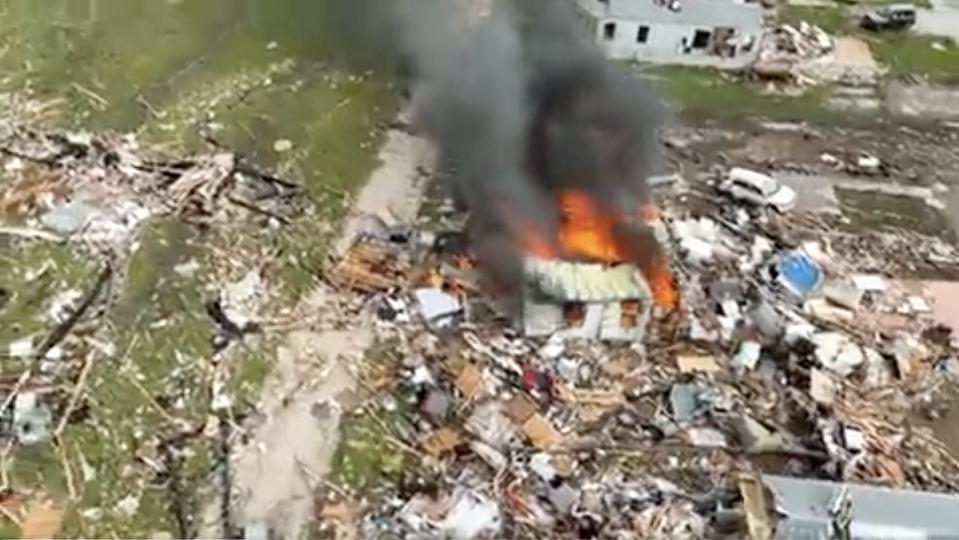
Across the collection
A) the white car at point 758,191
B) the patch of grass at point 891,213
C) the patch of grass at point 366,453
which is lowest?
the patch of grass at point 366,453

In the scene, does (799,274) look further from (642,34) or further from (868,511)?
(642,34)

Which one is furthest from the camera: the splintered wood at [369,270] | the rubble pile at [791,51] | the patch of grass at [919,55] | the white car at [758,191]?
the patch of grass at [919,55]

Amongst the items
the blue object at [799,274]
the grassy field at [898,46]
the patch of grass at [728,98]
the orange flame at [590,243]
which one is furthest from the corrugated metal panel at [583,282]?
the grassy field at [898,46]

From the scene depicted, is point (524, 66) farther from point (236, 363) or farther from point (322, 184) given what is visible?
point (236, 363)

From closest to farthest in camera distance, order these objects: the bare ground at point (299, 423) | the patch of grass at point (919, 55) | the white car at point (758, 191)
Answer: the bare ground at point (299, 423)
the white car at point (758, 191)
the patch of grass at point (919, 55)

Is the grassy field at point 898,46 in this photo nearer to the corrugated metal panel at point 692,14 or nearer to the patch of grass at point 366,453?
the corrugated metal panel at point 692,14

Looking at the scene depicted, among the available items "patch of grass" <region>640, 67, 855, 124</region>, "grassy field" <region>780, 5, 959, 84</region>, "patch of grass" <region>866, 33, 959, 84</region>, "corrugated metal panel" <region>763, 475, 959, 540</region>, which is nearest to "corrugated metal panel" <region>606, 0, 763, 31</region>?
"patch of grass" <region>640, 67, 855, 124</region>
